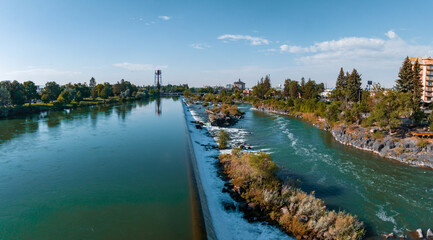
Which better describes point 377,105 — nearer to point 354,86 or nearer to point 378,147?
point 378,147

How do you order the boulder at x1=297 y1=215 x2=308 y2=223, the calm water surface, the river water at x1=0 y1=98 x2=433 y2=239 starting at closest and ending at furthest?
the boulder at x1=297 y1=215 x2=308 y2=223 → the calm water surface → the river water at x1=0 y1=98 x2=433 y2=239

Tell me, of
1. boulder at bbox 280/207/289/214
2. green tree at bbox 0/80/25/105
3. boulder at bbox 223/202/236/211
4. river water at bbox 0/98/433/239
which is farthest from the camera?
green tree at bbox 0/80/25/105

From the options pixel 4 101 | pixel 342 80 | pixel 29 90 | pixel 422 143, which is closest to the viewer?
pixel 422 143

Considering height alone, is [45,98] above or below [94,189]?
above

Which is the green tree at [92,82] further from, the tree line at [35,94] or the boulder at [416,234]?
the boulder at [416,234]

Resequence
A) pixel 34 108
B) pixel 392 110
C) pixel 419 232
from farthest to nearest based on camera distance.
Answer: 1. pixel 34 108
2. pixel 392 110
3. pixel 419 232

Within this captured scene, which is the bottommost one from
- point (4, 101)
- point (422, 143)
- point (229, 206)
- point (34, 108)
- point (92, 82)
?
point (229, 206)

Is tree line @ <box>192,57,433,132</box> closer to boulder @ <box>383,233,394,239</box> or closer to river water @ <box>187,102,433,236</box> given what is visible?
river water @ <box>187,102,433,236</box>

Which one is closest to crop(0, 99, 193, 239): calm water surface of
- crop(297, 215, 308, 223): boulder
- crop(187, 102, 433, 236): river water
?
crop(297, 215, 308, 223): boulder

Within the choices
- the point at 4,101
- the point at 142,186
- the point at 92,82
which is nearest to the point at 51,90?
the point at 4,101
